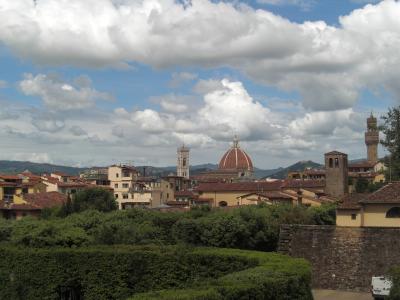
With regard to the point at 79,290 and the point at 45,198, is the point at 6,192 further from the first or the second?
the point at 79,290

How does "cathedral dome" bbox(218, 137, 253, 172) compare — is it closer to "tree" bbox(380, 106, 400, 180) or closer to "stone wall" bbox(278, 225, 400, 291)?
"tree" bbox(380, 106, 400, 180)

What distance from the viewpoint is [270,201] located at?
279 ft

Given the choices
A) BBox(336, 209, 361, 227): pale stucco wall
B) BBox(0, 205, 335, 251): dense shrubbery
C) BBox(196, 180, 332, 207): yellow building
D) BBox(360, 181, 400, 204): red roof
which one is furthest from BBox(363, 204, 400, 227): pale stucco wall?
BBox(196, 180, 332, 207): yellow building

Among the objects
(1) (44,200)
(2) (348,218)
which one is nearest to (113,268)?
(2) (348,218)

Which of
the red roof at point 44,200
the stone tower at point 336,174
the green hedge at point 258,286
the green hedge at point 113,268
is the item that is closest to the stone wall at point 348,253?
the green hedge at point 113,268

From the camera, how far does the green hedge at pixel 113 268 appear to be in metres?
29.6

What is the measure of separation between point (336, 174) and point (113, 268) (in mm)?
77697

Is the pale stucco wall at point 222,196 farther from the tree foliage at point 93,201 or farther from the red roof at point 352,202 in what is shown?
the red roof at point 352,202

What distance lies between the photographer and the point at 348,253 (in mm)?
37531

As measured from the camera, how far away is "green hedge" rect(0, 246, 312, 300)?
29.6 m

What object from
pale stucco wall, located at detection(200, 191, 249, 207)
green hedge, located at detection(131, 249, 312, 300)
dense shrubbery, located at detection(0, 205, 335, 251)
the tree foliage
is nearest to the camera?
→ green hedge, located at detection(131, 249, 312, 300)

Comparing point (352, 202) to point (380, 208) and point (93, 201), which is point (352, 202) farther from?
point (93, 201)

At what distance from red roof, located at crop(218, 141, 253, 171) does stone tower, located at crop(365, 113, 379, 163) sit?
33.2 meters

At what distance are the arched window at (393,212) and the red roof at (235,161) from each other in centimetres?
11150
